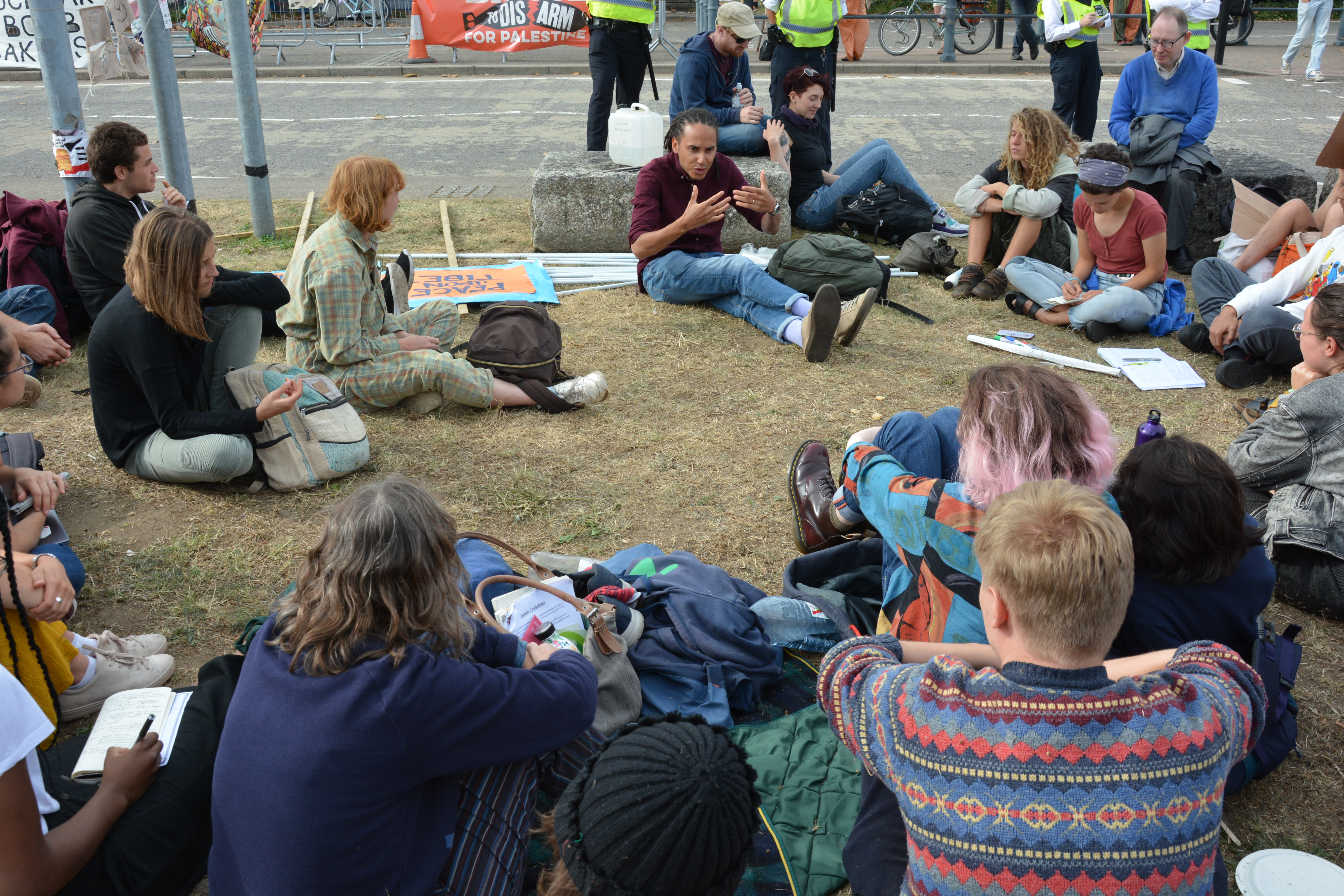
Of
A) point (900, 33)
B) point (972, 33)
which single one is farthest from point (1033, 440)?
point (972, 33)

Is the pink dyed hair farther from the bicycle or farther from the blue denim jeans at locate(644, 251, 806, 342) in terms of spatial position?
the bicycle

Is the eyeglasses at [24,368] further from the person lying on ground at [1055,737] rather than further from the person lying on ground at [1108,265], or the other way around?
the person lying on ground at [1108,265]

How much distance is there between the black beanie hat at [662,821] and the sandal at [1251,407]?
3.58 metres

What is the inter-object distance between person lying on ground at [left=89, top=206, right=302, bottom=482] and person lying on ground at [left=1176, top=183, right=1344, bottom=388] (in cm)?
438

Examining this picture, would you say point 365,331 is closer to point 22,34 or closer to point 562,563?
point 562,563

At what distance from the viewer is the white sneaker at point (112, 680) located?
103 inches

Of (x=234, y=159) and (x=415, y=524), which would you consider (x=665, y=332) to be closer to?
(x=415, y=524)

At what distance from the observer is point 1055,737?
4.75ft

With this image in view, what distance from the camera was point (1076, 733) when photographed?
4.75ft

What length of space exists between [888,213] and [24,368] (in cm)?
520

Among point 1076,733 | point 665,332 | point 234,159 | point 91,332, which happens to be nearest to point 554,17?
point 234,159

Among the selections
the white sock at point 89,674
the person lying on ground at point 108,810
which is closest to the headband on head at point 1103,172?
the person lying on ground at point 108,810

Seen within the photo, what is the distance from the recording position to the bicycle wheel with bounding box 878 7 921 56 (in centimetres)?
1557

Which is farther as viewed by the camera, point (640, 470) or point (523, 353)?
point (523, 353)
